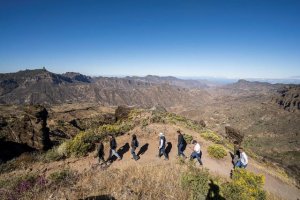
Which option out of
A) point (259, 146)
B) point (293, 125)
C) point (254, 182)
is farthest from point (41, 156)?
point (293, 125)

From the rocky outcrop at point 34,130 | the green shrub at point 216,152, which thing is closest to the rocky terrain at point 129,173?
the green shrub at point 216,152

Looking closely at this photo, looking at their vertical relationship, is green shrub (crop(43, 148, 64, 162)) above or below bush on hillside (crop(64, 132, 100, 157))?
below

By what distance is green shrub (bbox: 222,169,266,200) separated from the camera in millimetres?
8505

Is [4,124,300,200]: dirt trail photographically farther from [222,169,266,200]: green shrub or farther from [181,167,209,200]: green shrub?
[181,167,209,200]: green shrub

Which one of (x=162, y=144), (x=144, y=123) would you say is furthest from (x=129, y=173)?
(x=144, y=123)

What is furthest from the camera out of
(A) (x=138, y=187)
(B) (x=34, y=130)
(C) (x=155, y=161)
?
(B) (x=34, y=130)

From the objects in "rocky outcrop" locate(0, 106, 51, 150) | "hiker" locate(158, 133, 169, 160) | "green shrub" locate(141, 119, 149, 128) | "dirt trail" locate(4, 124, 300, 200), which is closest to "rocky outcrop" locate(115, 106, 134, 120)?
"green shrub" locate(141, 119, 149, 128)

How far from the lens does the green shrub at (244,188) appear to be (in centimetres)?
850

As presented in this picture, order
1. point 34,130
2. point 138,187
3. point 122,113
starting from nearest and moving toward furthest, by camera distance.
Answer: point 138,187 → point 34,130 → point 122,113

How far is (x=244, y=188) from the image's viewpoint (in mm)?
8672

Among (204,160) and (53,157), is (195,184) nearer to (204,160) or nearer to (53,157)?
(204,160)

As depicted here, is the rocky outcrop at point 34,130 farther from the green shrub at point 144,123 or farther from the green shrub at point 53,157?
the green shrub at point 144,123

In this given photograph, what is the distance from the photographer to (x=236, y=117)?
643 ft

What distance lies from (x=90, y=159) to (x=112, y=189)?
10.4 meters
